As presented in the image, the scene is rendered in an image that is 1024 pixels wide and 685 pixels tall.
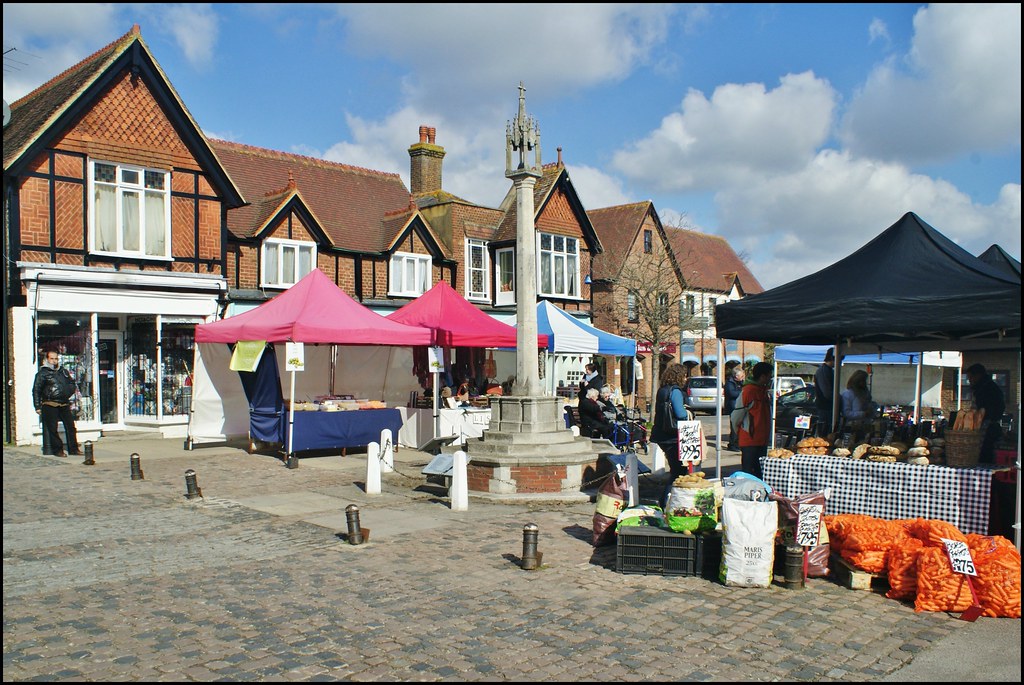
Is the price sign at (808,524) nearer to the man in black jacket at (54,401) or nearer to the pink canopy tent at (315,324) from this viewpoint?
the pink canopy tent at (315,324)

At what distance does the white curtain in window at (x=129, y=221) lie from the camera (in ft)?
64.3

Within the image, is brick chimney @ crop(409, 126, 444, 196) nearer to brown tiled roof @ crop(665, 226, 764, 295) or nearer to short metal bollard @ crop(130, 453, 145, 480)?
brown tiled roof @ crop(665, 226, 764, 295)

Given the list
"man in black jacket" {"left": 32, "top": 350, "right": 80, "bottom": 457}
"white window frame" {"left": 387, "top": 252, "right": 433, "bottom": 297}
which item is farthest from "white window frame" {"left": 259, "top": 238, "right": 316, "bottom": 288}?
"man in black jacket" {"left": 32, "top": 350, "right": 80, "bottom": 457}

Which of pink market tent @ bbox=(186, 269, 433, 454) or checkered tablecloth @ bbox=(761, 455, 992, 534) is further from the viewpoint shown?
pink market tent @ bbox=(186, 269, 433, 454)

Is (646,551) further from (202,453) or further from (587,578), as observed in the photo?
(202,453)

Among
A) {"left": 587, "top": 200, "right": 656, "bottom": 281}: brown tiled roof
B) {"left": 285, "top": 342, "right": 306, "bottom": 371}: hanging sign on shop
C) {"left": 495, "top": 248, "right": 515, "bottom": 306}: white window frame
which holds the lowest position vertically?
{"left": 285, "top": 342, "right": 306, "bottom": 371}: hanging sign on shop

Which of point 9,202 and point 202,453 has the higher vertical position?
point 9,202

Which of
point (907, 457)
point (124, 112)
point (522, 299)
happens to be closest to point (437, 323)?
point (522, 299)

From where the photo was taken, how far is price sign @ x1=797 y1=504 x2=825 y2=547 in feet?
24.6

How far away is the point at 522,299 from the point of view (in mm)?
Answer: 12406

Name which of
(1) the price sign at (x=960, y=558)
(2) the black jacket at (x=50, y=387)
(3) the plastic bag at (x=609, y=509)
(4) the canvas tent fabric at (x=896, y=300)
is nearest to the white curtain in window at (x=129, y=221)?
(2) the black jacket at (x=50, y=387)

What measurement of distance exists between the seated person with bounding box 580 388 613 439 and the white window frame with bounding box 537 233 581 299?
16.7m

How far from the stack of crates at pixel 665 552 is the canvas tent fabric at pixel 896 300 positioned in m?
2.82

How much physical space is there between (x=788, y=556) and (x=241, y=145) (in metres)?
24.4
